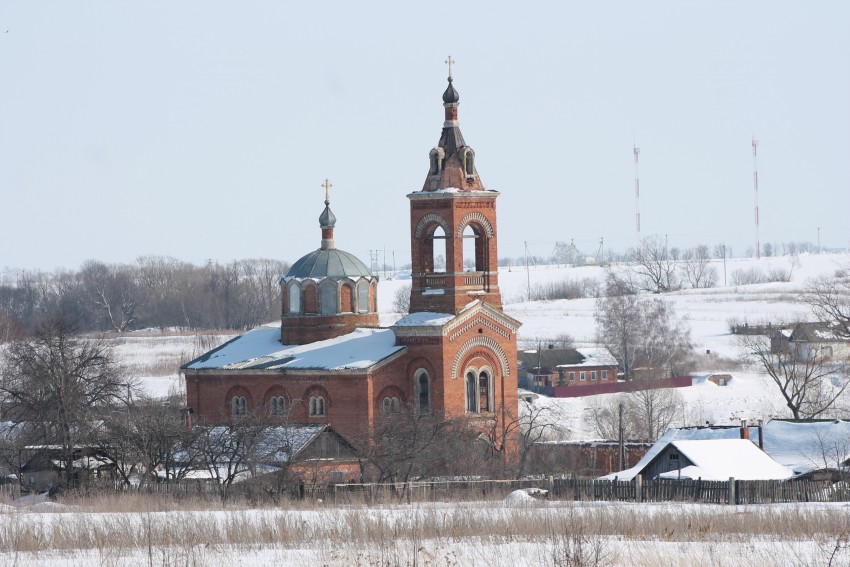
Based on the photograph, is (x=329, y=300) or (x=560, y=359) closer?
(x=329, y=300)

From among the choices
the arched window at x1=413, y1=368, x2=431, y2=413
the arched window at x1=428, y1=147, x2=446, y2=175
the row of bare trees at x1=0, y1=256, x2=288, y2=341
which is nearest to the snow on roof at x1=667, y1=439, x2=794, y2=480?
the arched window at x1=413, y1=368, x2=431, y2=413

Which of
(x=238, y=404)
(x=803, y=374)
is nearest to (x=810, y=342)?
(x=803, y=374)

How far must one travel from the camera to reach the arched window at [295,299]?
46750 millimetres

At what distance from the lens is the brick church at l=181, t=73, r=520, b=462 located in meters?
42.5

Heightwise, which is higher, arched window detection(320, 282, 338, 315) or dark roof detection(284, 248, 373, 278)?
dark roof detection(284, 248, 373, 278)

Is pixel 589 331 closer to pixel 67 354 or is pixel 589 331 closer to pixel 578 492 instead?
pixel 67 354

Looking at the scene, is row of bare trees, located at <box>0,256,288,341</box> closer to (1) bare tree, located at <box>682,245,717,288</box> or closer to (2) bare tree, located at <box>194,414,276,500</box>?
(1) bare tree, located at <box>682,245,717,288</box>

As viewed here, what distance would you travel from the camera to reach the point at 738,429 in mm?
43938

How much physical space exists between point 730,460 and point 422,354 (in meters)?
9.51

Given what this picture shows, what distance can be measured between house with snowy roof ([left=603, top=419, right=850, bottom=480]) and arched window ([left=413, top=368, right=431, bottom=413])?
571 cm

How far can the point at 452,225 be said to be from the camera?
43.3m

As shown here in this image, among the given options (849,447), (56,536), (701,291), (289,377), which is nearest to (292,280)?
(289,377)

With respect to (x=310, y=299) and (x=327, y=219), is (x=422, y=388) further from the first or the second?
(x=327, y=219)

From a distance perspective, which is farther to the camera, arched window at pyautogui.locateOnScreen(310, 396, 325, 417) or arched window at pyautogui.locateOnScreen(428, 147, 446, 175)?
arched window at pyautogui.locateOnScreen(428, 147, 446, 175)
